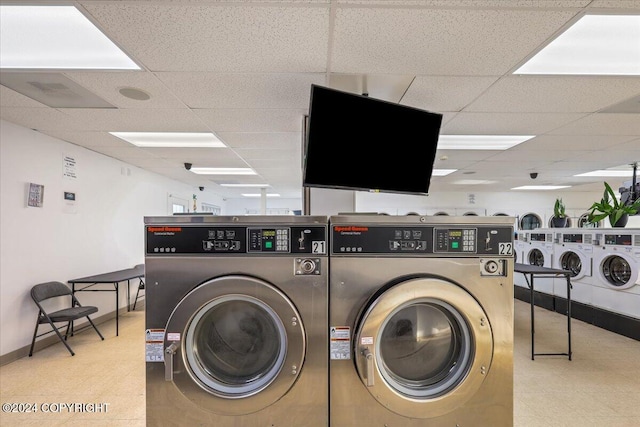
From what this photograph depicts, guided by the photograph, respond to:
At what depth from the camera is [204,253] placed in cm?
152

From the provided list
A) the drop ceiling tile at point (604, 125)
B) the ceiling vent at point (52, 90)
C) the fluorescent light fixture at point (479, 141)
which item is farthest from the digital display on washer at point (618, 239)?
the ceiling vent at point (52, 90)

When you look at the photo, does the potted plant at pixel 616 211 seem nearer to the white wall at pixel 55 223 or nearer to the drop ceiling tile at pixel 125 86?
the drop ceiling tile at pixel 125 86

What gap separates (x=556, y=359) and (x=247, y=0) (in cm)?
432

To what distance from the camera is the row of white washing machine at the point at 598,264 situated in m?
4.09

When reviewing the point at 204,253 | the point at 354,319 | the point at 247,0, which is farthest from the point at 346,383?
the point at 247,0

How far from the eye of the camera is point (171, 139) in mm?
4129

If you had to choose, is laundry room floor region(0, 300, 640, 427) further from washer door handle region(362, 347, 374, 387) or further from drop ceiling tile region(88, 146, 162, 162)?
drop ceiling tile region(88, 146, 162, 162)

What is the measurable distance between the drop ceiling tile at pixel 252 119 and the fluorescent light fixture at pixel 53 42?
0.96 metres

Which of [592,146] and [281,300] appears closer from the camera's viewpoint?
[281,300]

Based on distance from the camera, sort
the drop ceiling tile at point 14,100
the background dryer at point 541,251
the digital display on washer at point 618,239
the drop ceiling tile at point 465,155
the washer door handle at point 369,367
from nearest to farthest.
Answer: the washer door handle at point 369,367 < the drop ceiling tile at point 14,100 < the digital display on washer at point 618,239 < the drop ceiling tile at point 465,155 < the background dryer at point 541,251

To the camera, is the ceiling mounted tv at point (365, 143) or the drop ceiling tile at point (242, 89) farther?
the drop ceiling tile at point (242, 89)

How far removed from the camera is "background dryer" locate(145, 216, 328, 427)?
1.47 metres

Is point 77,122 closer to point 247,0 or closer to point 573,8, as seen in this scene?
point 247,0

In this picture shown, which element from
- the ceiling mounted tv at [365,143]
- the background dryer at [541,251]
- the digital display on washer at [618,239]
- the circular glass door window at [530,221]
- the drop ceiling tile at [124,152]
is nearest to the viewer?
the ceiling mounted tv at [365,143]
